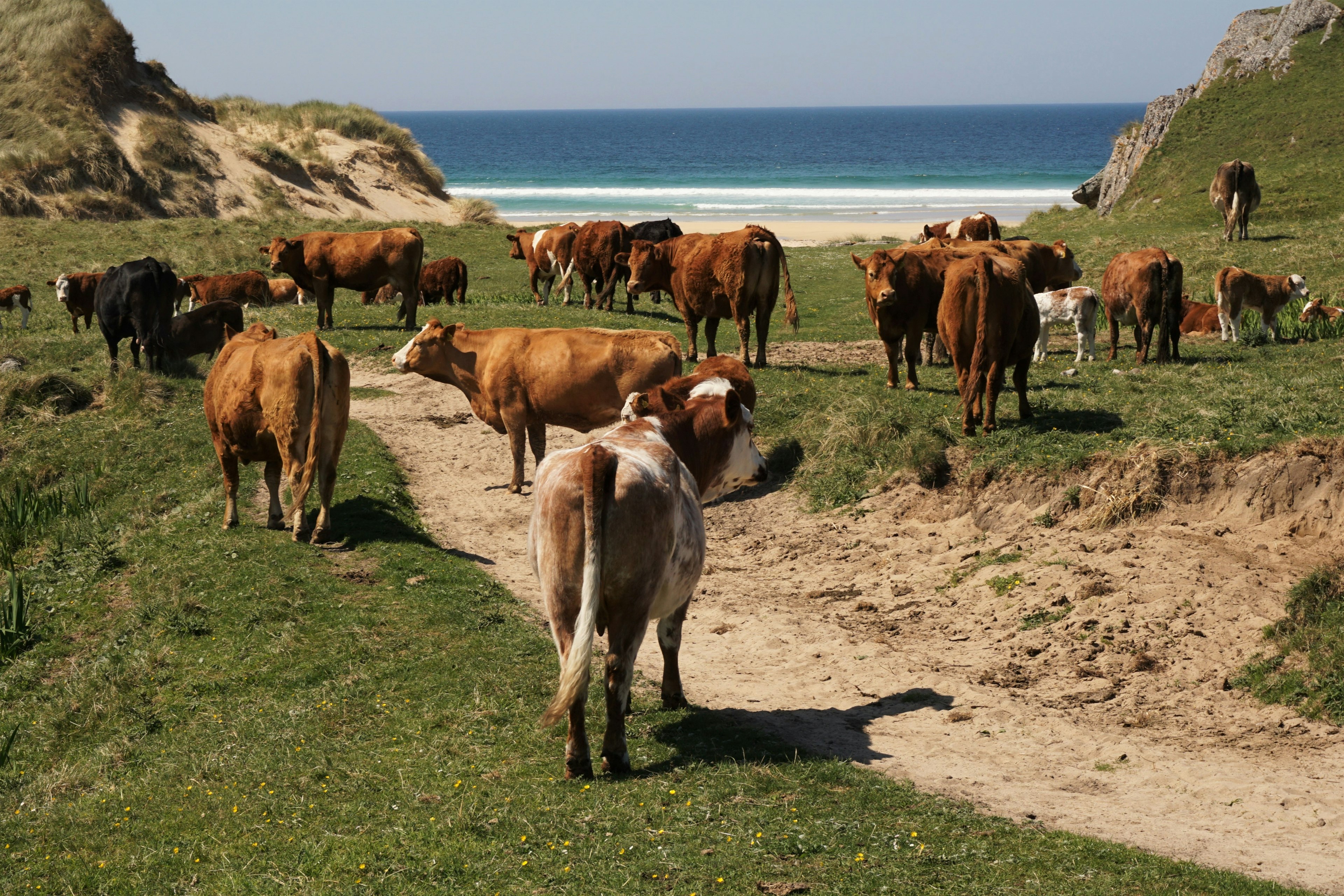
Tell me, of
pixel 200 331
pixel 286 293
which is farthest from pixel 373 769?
pixel 286 293

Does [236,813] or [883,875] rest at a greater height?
[883,875]

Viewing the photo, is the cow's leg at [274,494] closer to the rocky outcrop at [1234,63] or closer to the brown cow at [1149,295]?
the brown cow at [1149,295]

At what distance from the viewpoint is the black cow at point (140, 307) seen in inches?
725

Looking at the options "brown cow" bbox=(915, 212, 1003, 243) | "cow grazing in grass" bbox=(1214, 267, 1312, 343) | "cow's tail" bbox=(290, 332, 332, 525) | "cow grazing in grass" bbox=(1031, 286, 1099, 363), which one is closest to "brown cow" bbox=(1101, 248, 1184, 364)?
"cow grazing in grass" bbox=(1031, 286, 1099, 363)

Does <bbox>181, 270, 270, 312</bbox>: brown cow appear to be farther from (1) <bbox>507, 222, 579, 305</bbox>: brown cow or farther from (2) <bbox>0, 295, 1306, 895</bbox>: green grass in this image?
(2) <bbox>0, 295, 1306, 895</bbox>: green grass

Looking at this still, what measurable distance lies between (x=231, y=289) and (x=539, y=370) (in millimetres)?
15393

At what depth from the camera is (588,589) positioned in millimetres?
6066

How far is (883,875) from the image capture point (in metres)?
5.19

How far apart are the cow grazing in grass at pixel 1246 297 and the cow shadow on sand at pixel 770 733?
12.3 m

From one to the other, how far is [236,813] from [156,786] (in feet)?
2.94

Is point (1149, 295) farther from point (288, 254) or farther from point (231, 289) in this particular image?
point (231, 289)

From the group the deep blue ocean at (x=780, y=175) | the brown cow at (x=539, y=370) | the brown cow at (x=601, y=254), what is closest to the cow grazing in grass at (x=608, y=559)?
the brown cow at (x=539, y=370)

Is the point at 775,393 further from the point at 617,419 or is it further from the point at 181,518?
the point at 181,518

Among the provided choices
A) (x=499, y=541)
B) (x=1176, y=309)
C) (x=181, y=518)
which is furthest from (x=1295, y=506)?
(x=181, y=518)
